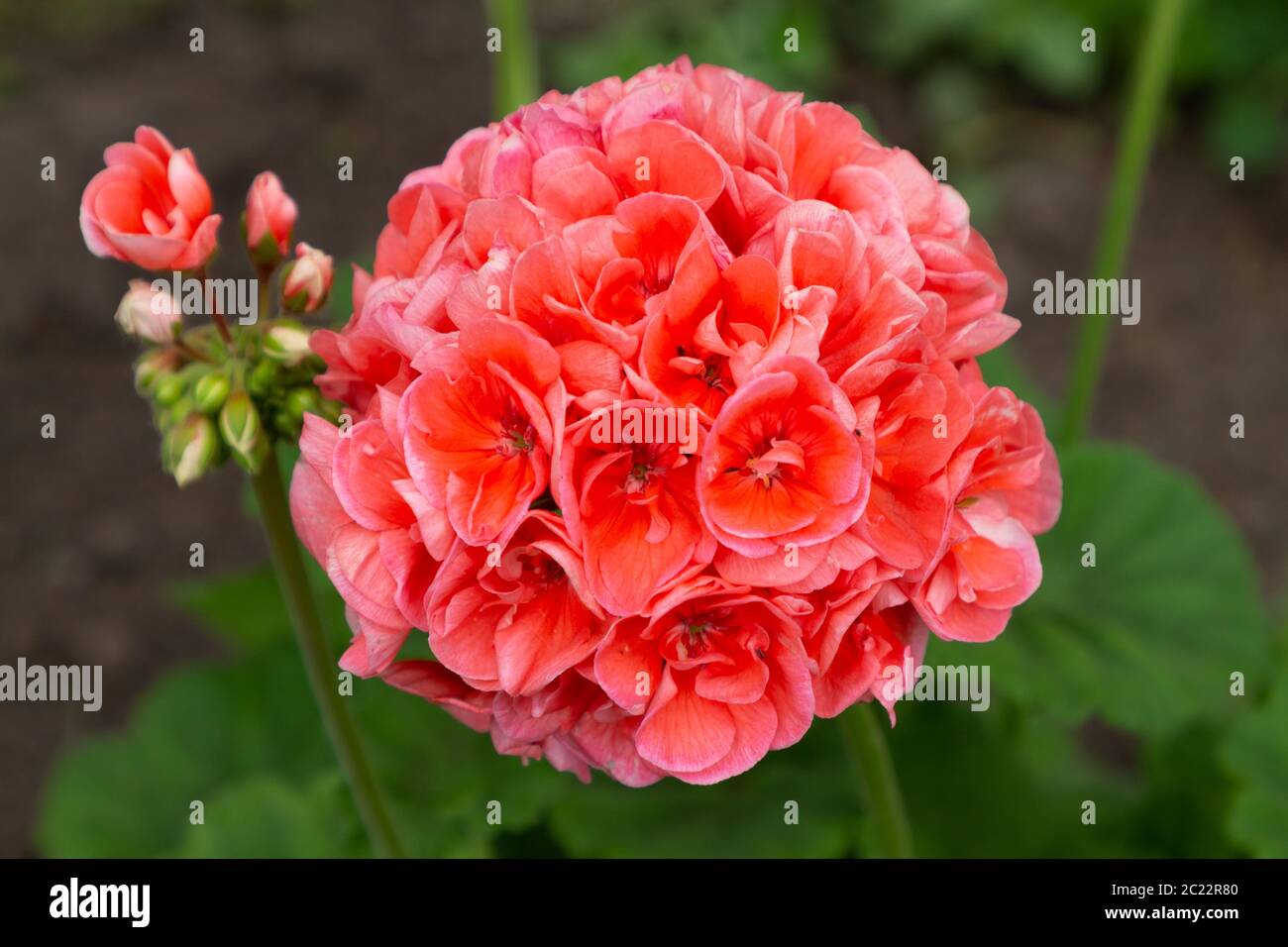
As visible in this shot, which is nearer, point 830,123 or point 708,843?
point 830,123

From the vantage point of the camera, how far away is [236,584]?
3.41m

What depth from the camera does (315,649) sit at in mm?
1808

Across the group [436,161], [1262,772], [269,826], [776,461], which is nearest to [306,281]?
[776,461]

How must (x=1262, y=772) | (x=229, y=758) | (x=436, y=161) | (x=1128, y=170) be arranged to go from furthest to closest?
(x=436, y=161), (x=229, y=758), (x=1128, y=170), (x=1262, y=772)

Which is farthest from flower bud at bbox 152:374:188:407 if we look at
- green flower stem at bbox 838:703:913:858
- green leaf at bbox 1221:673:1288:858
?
green leaf at bbox 1221:673:1288:858

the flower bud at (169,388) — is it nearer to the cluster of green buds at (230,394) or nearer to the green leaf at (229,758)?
the cluster of green buds at (230,394)

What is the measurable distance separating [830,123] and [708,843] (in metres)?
1.49

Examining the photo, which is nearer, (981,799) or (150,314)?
(150,314)

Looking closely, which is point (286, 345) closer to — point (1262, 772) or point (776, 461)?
point (776, 461)

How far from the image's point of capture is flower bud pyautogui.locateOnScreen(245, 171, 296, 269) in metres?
1.65

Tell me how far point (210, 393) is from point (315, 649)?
1.44 ft

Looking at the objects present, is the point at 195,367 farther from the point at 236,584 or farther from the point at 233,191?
the point at 233,191
